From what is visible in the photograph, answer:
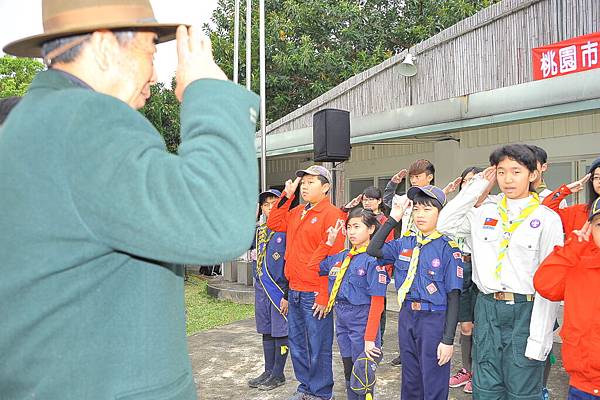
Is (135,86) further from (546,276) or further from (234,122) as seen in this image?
(546,276)

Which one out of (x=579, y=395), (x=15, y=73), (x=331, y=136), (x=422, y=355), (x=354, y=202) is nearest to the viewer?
(x=579, y=395)

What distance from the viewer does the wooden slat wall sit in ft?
23.0

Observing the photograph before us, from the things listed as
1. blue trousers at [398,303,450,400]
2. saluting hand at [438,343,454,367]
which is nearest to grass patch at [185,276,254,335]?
blue trousers at [398,303,450,400]

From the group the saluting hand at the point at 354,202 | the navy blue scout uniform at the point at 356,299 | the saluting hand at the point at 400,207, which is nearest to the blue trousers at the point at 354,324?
the navy blue scout uniform at the point at 356,299

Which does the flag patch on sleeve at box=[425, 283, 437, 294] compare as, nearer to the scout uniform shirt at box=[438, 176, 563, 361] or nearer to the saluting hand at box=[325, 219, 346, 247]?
the scout uniform shirt at box=[438, 176, 563, 361]

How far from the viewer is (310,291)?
4.85 m

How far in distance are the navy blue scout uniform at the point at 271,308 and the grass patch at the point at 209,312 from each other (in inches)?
99.0

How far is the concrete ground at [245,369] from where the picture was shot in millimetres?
4992

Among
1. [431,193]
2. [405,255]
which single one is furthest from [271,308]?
[431,193]

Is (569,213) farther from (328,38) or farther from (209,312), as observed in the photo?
(328,38)

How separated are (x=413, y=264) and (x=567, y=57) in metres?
3.77

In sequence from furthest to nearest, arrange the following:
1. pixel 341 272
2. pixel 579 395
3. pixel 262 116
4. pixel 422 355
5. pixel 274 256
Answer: pixel 262 116 < pixel 274 256 < pixel 341 272 < pixel 422 355 < pixel 579 395

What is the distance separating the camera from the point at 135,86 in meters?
1.19

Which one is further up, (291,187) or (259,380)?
(291,187)
